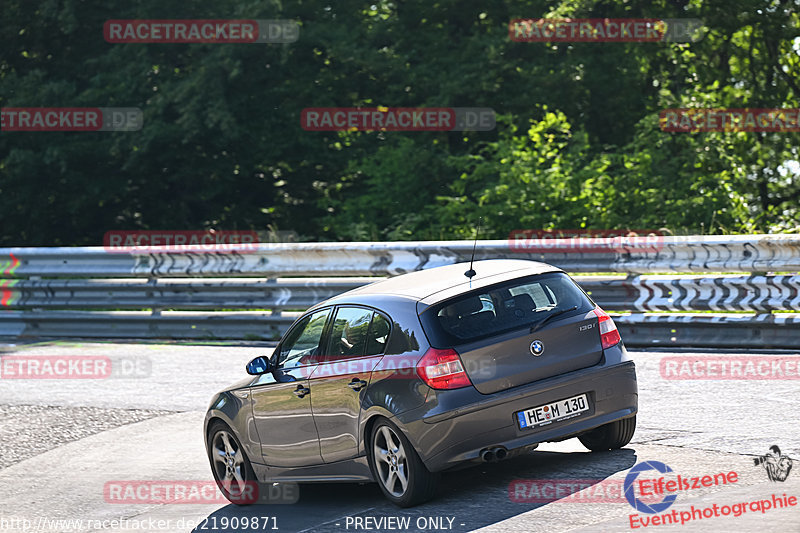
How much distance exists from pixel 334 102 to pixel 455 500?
21.6 metres

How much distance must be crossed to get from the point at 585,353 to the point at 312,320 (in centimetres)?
185

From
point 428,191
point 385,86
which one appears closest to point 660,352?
point 428,191

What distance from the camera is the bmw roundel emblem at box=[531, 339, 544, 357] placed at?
7148 millimetres

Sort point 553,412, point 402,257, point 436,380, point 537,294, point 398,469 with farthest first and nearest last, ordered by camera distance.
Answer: point 402,257
point 537,294
point 553,412
point 398,469
point 436,380

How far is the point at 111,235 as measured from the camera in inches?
1113

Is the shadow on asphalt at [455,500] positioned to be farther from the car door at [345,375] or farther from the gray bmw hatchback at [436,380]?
the car door at [345,375]

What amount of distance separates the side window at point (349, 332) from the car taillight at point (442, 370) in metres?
0.57

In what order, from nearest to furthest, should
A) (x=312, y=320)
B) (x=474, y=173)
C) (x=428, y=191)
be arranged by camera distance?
(x=312, y=320)
(x=474, y=173)
(x=428, y=191)

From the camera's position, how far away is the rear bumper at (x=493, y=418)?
6.80 meters

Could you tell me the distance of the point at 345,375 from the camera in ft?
24.1

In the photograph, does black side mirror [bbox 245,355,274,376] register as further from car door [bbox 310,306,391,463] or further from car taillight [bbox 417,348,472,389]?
car taillight [bbox 417,348,472,389]

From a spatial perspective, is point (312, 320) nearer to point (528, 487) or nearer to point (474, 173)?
point (528, 487)

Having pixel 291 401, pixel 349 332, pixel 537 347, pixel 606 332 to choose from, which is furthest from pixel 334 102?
pixel 537 347

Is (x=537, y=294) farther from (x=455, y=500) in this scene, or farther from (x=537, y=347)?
(x=455, y=500)
